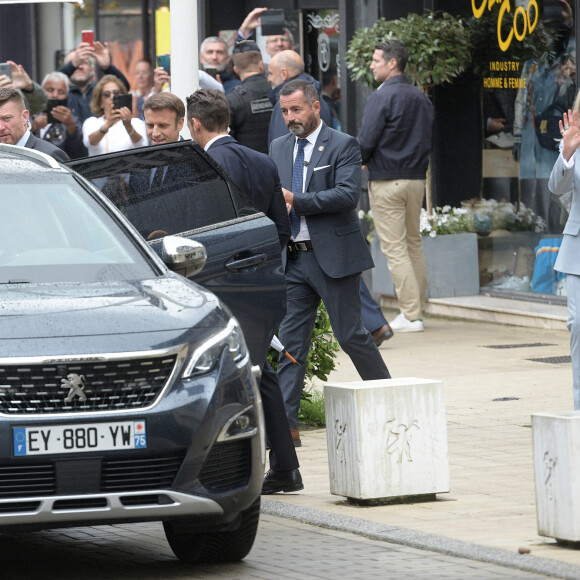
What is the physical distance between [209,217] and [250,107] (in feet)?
18.5

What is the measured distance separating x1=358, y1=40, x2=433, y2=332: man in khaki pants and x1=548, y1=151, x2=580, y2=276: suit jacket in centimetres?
574

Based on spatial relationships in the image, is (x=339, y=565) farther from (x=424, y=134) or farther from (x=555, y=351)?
(x=424, y=134)

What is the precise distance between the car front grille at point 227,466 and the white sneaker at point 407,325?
832cm

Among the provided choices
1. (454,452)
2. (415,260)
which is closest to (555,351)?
(415,260)

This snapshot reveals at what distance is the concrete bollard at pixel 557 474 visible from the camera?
6387 mm

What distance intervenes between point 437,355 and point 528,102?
3254mm

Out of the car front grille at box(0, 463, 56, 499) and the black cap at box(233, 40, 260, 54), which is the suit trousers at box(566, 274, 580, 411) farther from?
the black cap at box(233, 40, 260, 54)

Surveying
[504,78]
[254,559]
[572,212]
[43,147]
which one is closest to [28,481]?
[254,559]

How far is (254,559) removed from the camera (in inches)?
263

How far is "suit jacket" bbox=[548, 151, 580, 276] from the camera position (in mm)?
8242

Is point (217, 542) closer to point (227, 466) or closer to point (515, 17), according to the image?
point (227, 466)

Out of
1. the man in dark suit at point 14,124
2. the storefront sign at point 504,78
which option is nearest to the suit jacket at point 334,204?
the man in dark suit at point 14,124

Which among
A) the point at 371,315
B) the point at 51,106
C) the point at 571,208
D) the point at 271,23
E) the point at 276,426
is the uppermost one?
the point at 271,23

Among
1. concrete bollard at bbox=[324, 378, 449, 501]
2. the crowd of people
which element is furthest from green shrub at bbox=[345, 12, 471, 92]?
concrete bollard at bbox=[324, 378, 449, 501]
